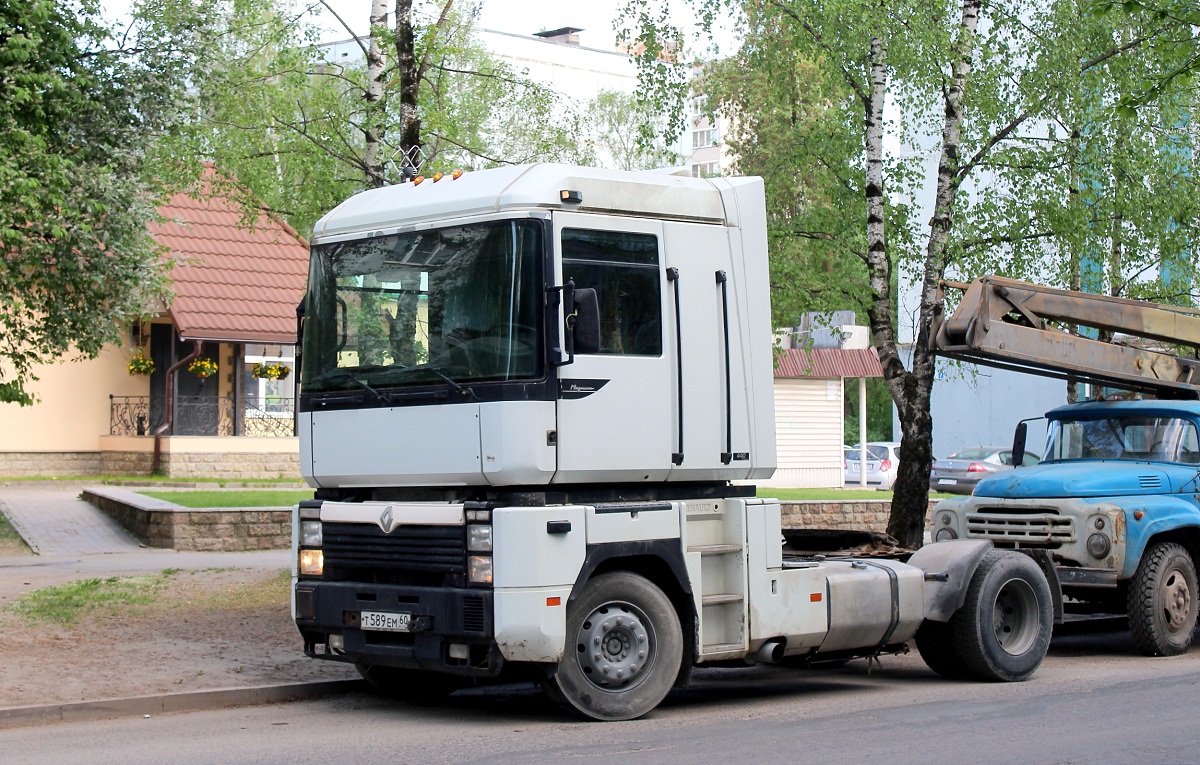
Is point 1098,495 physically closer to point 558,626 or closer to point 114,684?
point 558,626

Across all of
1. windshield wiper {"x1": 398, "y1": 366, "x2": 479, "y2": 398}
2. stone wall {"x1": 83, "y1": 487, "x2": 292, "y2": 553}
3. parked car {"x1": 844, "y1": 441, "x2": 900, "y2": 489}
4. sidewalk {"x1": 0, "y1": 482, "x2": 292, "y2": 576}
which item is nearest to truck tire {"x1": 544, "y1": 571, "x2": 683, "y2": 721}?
windshield wiper {"x1": 398, "y1": 366, "x2": 479, "y2": 398}

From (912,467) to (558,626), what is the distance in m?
8.39

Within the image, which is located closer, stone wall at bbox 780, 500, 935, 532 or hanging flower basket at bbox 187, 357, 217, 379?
stone wall at bbox 780, 500, 935, 532

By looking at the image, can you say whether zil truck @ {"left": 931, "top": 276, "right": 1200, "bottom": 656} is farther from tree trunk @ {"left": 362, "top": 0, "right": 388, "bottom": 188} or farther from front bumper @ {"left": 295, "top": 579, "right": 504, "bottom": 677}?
tree trunk @ {"left": 362, "top": 0, "right": 388, "bottom": 188}

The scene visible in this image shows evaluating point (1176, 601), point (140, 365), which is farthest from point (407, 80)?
point (140, 365)

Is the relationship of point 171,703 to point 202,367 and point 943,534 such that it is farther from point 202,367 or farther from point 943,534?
point 202,367

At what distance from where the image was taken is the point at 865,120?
16312mm

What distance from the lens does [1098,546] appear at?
1209 centimetres

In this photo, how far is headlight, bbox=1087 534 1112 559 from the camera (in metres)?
12.1

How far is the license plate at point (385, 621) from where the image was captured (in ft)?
29.1

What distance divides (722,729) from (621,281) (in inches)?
110

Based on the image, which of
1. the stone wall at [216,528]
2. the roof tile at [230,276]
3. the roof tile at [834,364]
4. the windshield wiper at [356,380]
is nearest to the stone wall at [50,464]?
the roof tile at [230,276]

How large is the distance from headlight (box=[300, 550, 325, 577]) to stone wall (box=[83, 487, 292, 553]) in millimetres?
9504

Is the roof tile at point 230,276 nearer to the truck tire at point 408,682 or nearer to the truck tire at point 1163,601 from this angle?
the truck tire at point 408,682
